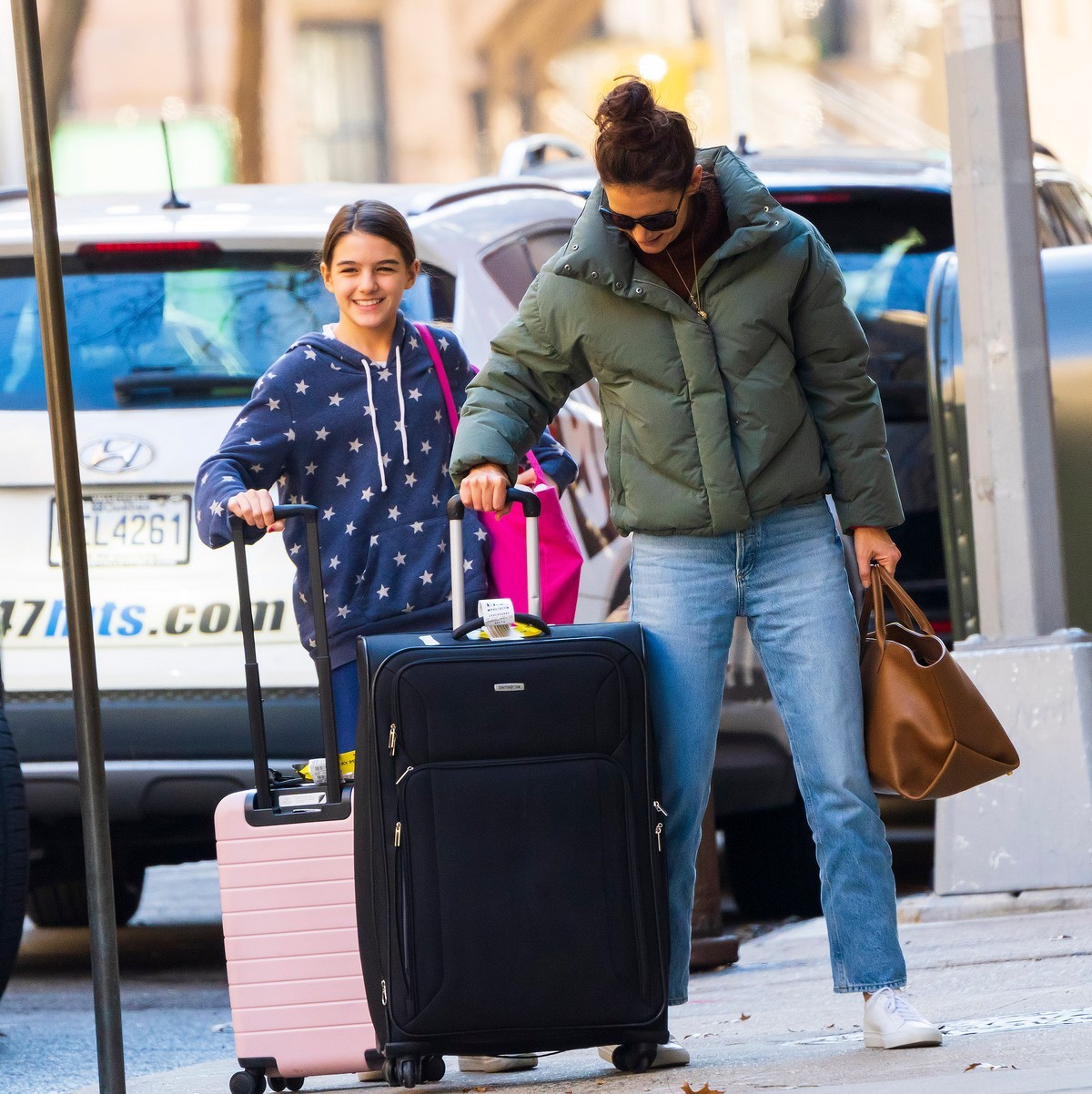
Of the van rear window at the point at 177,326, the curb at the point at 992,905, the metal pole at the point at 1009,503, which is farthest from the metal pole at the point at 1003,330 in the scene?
the van rear window at the point at 177,326

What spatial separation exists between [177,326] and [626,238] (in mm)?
2007

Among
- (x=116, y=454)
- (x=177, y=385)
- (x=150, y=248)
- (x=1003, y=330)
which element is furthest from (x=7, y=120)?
(x=1003, y=330)

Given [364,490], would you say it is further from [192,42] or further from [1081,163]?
[1081,163]

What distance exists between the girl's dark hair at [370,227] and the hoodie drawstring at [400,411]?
20 centimetres

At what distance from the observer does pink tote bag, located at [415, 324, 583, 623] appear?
4.11 meters

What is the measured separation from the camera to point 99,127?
28812mm

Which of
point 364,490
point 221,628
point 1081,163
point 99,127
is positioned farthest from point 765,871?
point 1081,163

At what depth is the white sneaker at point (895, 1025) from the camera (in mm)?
3676

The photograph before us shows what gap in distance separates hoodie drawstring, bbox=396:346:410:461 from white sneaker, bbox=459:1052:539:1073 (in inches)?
45.1

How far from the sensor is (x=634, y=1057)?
144 inches

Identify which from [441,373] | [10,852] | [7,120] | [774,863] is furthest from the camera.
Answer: [7,120]

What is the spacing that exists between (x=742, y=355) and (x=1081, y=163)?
37028 mm

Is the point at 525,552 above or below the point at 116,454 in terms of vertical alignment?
below

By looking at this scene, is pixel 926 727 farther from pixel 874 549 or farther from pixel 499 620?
pixel 499 620
